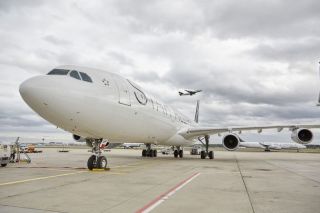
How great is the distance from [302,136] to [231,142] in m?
4.66

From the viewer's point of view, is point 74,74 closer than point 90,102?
No

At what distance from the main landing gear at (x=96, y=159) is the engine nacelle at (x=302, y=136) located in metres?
13.4

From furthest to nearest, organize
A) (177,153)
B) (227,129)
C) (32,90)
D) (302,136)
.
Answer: (177,153) → (227,129) → (302,136) → (32,90)

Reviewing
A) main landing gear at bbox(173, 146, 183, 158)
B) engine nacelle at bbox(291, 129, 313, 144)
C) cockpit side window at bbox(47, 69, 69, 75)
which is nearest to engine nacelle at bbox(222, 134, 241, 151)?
engine nacelle at bbox(291, 129, 313, 144)

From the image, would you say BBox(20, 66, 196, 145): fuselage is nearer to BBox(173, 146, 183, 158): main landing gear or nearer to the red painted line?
the red painted line

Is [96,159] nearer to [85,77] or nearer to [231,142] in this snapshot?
[85,77]

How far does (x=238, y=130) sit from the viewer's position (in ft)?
70.9

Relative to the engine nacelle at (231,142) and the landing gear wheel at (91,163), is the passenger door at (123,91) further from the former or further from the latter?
the engine nacelle at (231,142)

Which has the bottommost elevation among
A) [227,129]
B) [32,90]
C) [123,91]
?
[227,129]

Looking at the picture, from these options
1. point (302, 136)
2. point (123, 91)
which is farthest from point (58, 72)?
point (302, 136)

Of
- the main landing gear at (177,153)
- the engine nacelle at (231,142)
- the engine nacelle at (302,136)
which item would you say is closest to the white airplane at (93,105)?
the engine nacelle at (231,142)

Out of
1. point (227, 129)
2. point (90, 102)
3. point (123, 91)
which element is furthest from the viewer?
point (227, 129)

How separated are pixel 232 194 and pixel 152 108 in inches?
411

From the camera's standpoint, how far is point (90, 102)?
429 inches
